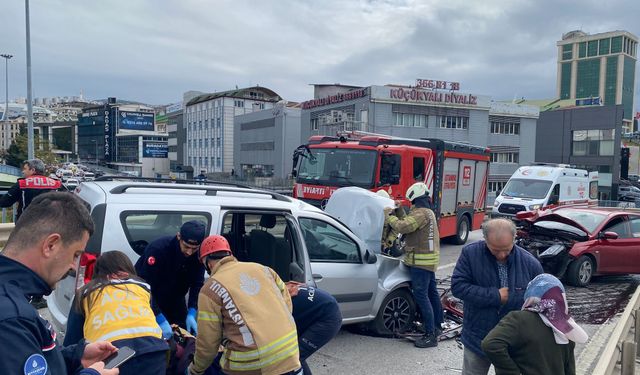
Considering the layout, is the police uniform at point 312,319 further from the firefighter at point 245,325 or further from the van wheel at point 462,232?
the van wheel at point 462,232

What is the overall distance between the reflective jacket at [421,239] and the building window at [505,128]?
159 ft

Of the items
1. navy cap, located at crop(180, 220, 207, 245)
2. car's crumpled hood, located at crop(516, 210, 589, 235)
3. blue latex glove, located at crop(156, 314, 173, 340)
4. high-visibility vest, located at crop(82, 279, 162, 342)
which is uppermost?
navy cap, located at crop(180, 220, 207, 245)

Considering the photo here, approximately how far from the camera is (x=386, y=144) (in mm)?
11688

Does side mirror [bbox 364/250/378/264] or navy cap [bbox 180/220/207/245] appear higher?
navy cap [bbox 180/220/207/245]

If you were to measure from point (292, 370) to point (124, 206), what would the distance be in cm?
195

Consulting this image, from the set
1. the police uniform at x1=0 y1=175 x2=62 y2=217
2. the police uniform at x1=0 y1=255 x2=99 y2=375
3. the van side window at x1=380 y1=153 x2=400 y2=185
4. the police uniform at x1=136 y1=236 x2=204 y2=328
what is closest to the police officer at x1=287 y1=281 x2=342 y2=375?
the police uniform at x1=136 y1=236 x2=204 y2=328

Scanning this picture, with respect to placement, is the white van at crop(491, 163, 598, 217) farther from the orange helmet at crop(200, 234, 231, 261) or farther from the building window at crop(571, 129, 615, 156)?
the building window at crop(571, 129, 615, 156)

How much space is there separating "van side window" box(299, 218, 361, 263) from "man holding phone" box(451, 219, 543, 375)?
1.97 m

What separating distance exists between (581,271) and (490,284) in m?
6.36

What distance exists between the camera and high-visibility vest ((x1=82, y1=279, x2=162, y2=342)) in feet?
8.20

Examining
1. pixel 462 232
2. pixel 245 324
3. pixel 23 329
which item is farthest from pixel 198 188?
pixel 462 232

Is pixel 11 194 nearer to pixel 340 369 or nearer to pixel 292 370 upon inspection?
pixel 340 369

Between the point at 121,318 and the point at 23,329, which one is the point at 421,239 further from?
the point at 23,329

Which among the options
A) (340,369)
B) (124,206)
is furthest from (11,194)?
(340,369)
